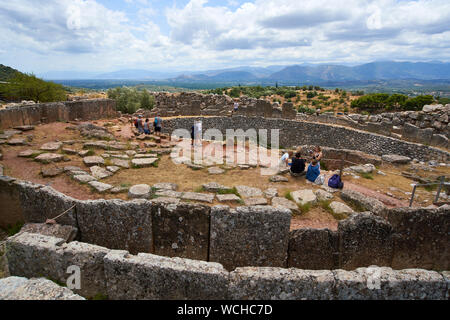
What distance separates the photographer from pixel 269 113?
88.5 feet

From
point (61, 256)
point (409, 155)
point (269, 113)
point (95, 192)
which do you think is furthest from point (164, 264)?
point (269, 113)

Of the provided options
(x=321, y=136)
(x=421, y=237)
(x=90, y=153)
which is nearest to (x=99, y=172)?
(x=90, y=153)

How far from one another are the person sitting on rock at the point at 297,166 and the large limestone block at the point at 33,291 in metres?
8.70

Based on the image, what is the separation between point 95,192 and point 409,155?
19.6 metres

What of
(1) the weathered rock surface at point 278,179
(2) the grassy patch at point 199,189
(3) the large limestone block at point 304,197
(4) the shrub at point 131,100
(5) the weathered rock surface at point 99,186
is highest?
(4) the shrub at point 131,100

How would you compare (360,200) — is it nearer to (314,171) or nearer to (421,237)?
(314,171)

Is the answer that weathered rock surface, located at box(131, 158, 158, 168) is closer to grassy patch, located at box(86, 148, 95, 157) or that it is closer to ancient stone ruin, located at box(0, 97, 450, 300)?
ancient stone ruin, located at box(0, 97, 450, 300)

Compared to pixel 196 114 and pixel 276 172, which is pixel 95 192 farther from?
pixel 196 114

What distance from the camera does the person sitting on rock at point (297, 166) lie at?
10508mm

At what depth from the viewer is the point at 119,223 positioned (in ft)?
17.5

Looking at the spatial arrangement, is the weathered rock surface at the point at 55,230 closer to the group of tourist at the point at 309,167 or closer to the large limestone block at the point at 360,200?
the large limestone block at the point at 360,200

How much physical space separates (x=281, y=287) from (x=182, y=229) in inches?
94.0

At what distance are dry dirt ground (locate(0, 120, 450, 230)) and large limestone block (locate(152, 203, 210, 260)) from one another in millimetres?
2694

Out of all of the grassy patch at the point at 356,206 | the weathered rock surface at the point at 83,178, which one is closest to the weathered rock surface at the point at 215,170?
the weathered rock surface at the point at 83,178
